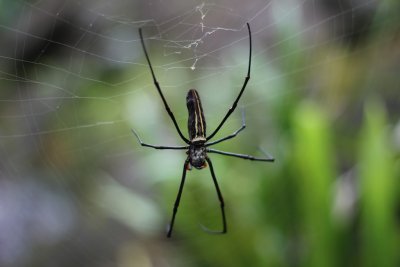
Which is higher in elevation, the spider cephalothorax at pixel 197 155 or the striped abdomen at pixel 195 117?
the striped abdomen at pixel 195 117

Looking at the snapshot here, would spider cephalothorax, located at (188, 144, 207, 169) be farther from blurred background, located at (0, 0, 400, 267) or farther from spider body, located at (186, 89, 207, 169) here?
blurred background, located at (0, 0, 400, 267)

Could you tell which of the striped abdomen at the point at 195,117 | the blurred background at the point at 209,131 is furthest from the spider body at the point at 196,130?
the blurred background at the point at 209,131

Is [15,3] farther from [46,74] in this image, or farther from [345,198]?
[345,198]

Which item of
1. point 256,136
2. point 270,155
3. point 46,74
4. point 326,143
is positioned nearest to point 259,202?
point 270,155

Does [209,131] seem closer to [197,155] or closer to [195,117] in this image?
[197,155]

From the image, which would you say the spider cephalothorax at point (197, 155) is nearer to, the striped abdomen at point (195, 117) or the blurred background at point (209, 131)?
the striped abdomen at point (195, 117)
